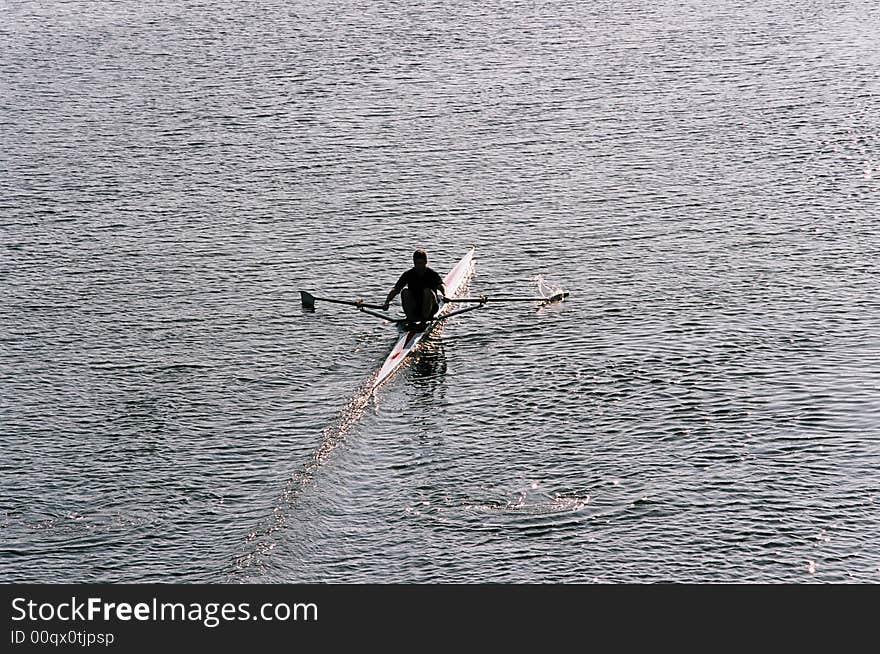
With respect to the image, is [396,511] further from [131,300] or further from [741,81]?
[741,81]

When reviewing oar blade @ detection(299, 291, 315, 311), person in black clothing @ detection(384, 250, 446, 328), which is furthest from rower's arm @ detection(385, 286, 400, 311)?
oar blade @ detection(299, 291, 315, 311)

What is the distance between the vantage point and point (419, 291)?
151 ft

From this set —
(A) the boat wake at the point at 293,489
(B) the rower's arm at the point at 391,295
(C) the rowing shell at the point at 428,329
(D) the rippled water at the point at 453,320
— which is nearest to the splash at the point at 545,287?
(D) the rippled water at the point at 453,320

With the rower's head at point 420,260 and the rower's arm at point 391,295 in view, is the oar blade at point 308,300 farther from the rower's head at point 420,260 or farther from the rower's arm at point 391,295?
the rower's head at point 420,260

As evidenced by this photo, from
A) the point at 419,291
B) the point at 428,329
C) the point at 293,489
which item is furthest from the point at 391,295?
the point at 293,489

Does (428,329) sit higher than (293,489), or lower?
higher

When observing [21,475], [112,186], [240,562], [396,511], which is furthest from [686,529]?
[112,186]

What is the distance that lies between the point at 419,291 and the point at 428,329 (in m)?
1.37

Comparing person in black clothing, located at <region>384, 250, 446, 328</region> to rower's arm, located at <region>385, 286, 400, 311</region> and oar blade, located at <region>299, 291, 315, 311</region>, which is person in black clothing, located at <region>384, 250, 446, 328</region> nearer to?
rower's arm, located at <region>385, 286, 400, 311</region>

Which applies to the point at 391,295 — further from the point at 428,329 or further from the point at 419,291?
the point at 428,329

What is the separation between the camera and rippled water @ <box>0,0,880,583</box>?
3456 centimetres
